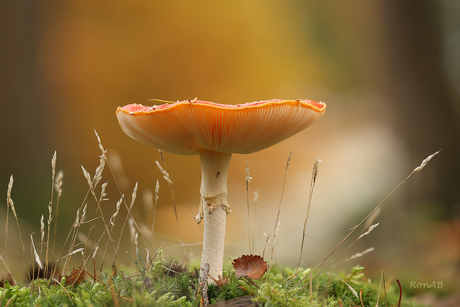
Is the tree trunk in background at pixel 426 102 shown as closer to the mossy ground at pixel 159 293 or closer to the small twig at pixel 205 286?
the mossy ground at pixel 159 293

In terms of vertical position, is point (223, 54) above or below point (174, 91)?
above

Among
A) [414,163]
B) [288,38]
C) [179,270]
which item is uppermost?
[288,38]

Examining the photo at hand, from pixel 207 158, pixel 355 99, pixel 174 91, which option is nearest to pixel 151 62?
pixel 174 91

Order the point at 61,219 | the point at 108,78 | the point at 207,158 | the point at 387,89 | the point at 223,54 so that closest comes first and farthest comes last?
the point at 207,158, the point at 61,219, the point at 387,89, the point at 108,78, the point at 223,54

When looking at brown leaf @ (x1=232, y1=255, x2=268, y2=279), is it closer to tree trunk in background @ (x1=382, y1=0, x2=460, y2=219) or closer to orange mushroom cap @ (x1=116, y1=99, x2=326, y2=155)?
orange mushroom cap @ (x1=116, y1=99, x2=326, y2=155)

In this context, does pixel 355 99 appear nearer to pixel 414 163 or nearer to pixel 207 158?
pixel 414 163

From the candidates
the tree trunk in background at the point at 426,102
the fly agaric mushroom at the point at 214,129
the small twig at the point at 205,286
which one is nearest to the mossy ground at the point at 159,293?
the small twig at the point at 205,286

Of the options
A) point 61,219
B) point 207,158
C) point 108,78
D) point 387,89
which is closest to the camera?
point 207,158
